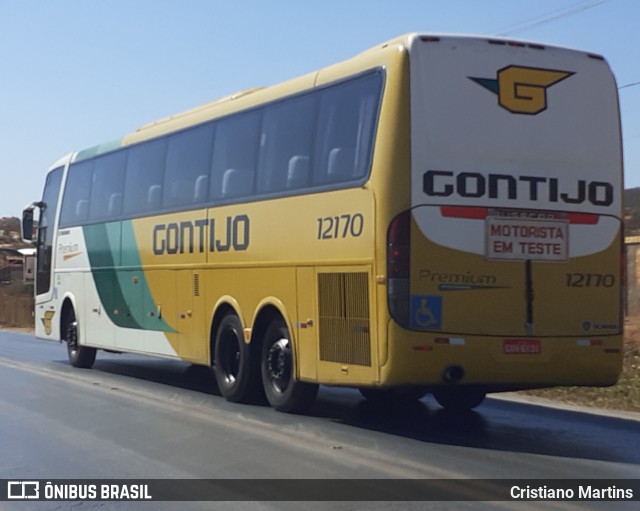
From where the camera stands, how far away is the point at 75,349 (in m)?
19.2

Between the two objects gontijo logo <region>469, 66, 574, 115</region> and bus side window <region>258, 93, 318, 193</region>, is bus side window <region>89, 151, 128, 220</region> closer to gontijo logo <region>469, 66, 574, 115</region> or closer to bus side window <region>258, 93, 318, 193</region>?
bus side window <region>258, 93, 318, 193</region>

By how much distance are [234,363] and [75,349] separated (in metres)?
6.46

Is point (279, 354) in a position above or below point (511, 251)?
below

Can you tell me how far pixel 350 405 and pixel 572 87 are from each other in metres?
4.85

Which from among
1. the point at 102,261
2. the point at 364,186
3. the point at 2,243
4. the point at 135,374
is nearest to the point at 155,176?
the point at 102,261

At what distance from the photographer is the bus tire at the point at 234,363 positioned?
1305 centimetres

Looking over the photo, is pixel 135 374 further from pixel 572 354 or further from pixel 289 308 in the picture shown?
pixel 572 354

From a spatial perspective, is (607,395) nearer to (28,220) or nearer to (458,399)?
(458,399)

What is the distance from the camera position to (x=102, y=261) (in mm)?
17812

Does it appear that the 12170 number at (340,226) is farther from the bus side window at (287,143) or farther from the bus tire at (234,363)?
the bus tire at (234,363)

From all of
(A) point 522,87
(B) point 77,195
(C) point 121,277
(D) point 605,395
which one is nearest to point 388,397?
(D) point 605,395

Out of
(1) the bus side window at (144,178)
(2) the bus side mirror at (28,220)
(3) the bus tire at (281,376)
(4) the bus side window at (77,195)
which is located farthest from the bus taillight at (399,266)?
(2) the bus side mirror at (28,220)

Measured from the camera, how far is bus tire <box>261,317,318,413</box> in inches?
478

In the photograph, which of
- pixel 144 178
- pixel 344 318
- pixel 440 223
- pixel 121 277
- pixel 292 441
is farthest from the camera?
pixel 121 277
